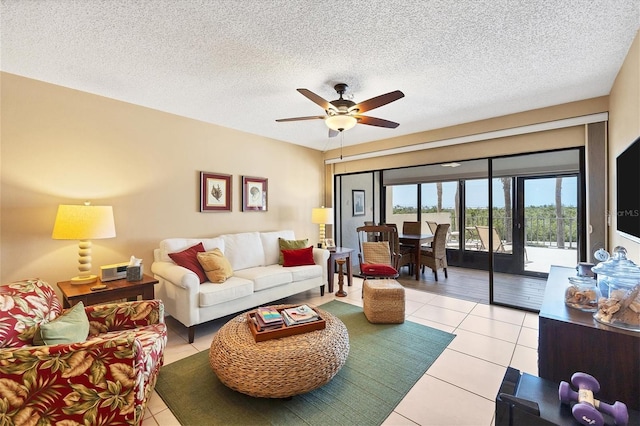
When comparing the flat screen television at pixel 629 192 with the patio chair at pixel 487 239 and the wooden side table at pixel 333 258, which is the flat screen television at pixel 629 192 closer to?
the patio chair at pixel 487 239

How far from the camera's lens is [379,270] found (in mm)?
3918

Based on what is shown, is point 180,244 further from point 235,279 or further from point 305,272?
point 305,272

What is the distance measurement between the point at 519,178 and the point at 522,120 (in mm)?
1529

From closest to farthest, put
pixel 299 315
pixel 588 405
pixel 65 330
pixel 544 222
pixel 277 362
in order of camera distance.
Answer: pixel 588 405 < pixel 65 330 < pixel 277 362 < pixel 299 315 < pixel 544 222

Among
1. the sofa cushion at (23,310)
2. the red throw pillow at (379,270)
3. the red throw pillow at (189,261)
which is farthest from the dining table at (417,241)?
the sofa cushion at (23,310)

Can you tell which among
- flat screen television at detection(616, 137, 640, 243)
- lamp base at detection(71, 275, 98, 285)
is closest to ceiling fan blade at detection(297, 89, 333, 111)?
flat screen television at detection(616, 137, 640, 243)

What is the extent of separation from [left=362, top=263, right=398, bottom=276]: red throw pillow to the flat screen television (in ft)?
7.64

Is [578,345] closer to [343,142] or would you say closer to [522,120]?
[522,120]

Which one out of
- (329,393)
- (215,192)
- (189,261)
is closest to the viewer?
(329,393)

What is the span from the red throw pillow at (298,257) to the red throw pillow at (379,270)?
79 cm

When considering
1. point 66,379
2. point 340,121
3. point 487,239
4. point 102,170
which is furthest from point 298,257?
point 487,239

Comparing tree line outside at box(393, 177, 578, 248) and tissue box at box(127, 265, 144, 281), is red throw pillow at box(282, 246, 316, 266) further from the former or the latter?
tree line outside at box(393, 177, 578, 248)

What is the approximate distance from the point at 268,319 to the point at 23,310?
150 cm

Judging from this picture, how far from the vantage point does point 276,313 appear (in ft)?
7.27
